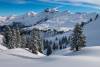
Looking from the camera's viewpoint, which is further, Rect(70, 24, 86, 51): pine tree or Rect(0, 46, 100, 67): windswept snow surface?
Rect(70, 24, 86, 51): pine tree

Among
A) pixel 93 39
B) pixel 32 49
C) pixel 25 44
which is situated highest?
pixel 32 49

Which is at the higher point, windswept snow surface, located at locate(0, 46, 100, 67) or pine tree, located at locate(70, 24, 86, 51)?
windswept snow surface, located at locate(0, 46, 100, 67)

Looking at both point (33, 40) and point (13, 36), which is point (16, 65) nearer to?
point (33, 40)

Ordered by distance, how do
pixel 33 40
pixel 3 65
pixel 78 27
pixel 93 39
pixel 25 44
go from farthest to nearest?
pixel 93 39 → pixel 25 44 → pixel 33 40 → pixel 78 27 → pixel 3 65

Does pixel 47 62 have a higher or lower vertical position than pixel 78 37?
higher

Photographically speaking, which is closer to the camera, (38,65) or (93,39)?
(38,65)

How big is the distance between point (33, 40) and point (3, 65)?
51265 millimetres

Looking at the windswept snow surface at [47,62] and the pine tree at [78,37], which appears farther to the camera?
the pine tree at [78,37]

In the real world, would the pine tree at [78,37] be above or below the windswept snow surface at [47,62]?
below

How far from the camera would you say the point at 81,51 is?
7081cm

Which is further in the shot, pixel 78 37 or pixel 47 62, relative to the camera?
pixel 78 37

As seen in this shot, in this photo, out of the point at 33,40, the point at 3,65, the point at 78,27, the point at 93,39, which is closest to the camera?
the point at 3,65

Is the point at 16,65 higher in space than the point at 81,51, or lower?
higher

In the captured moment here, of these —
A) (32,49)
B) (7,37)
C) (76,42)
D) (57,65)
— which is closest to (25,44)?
(7,37)
